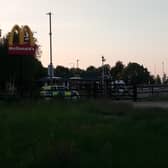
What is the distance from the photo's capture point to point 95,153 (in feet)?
35.7

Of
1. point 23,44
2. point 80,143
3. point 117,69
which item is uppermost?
point 117,69

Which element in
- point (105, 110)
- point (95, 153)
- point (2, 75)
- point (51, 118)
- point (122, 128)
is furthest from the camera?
point (2, 75)

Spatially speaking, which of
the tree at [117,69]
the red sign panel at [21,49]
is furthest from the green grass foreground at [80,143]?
the tree at [117,69]

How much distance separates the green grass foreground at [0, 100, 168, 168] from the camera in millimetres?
9914

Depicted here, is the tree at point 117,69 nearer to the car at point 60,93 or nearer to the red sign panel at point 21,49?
the red sign panel at point 21,49

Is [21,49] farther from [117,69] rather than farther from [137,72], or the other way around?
[117,69]

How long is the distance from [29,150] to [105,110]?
→ 1277 cm

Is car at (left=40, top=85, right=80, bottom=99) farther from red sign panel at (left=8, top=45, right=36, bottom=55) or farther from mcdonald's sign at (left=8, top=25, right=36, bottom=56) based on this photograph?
mcdonald's sign at (left=8, top=25, right=36, bottom=56)

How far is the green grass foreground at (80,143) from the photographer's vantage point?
9.91 meters

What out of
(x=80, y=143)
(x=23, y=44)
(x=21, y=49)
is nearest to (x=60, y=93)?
(x=21, y=49)

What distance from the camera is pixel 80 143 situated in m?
12.1

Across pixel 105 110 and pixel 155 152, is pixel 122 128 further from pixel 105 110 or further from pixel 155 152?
pixel 105 110

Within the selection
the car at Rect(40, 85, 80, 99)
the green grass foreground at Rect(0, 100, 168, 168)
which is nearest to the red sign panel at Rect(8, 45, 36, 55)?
the car at Rect(40, 85, 80, 99)

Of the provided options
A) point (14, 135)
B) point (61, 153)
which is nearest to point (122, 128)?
point (14, 135)
